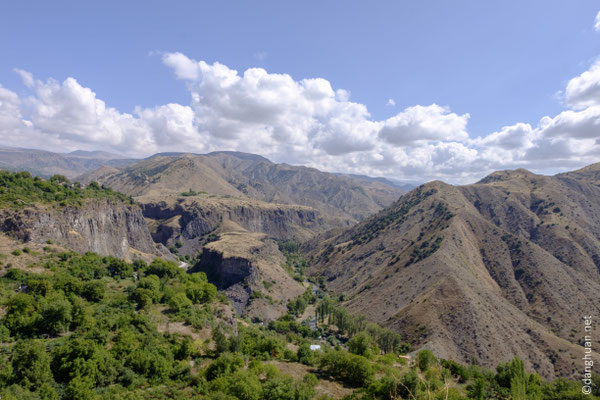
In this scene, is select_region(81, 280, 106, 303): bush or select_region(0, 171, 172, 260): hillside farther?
select_region(0, 171, 172, 260): hillside

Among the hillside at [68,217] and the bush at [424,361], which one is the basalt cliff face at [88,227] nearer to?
the hillside at [68,217]

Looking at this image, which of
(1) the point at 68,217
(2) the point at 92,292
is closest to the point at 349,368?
(2) the point at 92,292

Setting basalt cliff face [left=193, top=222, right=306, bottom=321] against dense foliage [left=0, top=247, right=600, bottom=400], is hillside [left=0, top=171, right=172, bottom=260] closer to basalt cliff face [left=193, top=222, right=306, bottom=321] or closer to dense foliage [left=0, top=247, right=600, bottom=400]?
dense foliage [left=0, top=247, right=600, bottom=400]

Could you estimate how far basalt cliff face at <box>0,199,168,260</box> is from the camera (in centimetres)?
7038

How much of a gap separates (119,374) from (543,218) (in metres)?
223

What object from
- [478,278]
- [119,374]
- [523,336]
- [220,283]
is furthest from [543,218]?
[119,374]

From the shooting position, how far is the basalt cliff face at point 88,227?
70.4 metres

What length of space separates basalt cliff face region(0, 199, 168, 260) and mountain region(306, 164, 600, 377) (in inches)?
3899

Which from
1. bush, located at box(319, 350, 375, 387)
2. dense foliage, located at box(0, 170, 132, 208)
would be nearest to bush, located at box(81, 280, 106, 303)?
bush, located at box(319, 350, 375, 387)

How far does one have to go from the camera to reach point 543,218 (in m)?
175

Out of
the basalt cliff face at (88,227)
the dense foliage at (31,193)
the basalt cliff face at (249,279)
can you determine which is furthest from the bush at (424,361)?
the dense foliage at (31,193)

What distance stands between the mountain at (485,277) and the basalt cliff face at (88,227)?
325ft

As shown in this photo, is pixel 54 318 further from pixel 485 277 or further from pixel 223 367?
pixel 485 277

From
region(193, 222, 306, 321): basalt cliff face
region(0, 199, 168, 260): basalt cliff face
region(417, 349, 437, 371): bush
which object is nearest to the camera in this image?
region(417, 349, 437, 371): bush
